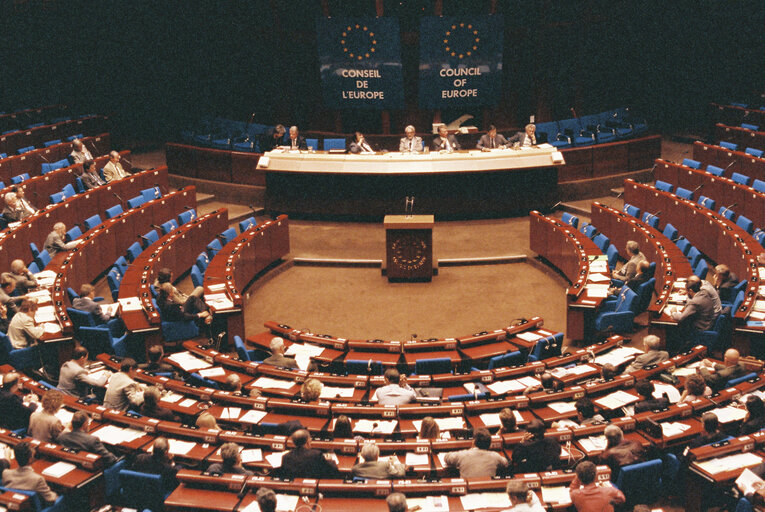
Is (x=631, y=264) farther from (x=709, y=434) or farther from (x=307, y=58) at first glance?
(x=307, y=58)

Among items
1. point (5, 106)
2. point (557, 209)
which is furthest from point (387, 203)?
point (5, 106)

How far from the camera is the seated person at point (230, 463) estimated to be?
274 inches

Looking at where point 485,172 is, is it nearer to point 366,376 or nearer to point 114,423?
point 366,376

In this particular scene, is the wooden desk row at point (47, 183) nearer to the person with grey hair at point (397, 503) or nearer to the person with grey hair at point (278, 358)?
the person with grey hair at point (278, 358)

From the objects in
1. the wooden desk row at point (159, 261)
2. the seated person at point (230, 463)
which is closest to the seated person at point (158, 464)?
the seated person at point (230, 463)

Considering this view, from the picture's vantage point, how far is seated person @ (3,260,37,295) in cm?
1121

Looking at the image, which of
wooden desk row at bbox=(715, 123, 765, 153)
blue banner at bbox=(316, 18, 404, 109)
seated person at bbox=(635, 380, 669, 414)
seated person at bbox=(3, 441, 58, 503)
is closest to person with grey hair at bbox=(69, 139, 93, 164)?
blue banner at bbox=(316, 18, 404, 109)

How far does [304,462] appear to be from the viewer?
23.0 feet

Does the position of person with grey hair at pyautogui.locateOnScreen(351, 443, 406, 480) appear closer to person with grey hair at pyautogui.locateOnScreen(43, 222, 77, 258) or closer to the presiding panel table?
person with grey hair at pyautogui.locateOnScreen(43, 222, 77, 258)

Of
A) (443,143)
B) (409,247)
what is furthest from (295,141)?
(409,247)

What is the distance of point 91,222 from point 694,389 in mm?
11111

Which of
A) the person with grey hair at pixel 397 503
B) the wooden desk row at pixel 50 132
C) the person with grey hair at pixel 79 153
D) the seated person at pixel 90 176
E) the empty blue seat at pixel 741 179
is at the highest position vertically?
the wooden desk row at pixel 50 132

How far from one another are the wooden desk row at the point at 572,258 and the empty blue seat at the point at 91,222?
27.8 ft

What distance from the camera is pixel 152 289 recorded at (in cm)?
1147
